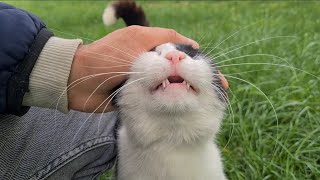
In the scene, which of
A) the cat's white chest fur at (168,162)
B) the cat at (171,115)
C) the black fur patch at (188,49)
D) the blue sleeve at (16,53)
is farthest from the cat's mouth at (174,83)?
the blue sleeve at (16,53)

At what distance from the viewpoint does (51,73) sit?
1.28 meters

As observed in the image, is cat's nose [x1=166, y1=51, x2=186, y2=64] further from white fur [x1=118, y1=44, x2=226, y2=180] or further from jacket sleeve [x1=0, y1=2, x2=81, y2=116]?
jacket sleeve [x1=0, y1=2, x2=81, y2=116]

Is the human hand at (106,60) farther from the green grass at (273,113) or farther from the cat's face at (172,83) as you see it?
the green grass at (273,113)

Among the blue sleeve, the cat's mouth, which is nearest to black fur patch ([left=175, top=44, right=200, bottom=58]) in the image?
the cat's mouth

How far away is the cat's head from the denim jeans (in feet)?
0.73

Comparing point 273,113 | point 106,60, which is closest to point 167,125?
point 106,60

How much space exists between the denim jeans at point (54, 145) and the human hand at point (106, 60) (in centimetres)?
21

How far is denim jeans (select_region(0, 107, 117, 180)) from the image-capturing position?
148cm

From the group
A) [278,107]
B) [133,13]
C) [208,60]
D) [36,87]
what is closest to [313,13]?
[278,107]

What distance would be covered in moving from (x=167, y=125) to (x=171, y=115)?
5 centimetres

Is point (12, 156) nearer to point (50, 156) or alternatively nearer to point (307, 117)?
point (50, 156)

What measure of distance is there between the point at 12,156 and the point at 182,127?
55 cm

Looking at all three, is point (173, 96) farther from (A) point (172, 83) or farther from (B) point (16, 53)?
(B) point (16, 53)

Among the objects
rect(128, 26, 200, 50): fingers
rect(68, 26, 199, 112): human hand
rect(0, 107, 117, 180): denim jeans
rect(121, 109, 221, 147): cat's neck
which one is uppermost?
rect(128, 26, 200, 50): fingers
